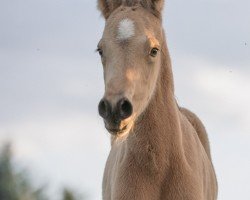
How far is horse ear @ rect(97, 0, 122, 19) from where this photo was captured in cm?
812

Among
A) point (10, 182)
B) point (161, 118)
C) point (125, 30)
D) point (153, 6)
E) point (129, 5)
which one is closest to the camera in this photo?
point (125, 30)

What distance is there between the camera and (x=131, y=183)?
7.92m

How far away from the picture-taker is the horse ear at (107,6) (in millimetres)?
8117

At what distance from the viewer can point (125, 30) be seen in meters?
7.22

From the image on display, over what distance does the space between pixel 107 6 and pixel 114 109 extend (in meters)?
2.01

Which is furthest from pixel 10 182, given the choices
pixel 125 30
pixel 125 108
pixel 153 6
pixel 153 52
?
pixel 125 108

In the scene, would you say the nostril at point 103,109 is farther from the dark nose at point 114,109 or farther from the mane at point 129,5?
the mane at point 129,5

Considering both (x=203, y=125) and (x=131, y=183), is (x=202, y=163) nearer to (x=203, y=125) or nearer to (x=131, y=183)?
(x=131, y=183)

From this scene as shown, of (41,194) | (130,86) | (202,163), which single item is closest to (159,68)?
(130,86)

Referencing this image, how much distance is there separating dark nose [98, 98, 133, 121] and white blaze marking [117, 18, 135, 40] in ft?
2.67

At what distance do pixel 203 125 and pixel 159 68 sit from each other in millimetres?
3789

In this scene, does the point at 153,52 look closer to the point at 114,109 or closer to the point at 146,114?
the point at 146,114

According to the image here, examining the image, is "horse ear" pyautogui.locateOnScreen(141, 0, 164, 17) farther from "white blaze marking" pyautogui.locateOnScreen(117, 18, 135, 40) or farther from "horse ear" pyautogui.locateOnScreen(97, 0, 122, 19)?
"white blaze marking" pyautogui.locateOnScreen(117, 18, 135, 40)

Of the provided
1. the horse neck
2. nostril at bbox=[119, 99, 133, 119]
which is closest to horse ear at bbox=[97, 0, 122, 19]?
the horse neck
